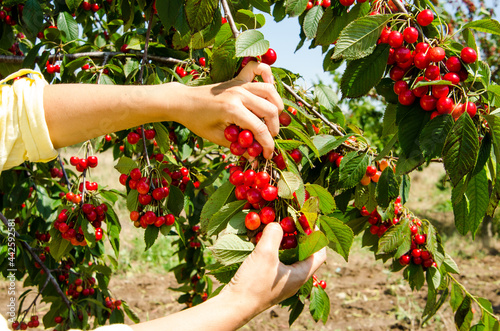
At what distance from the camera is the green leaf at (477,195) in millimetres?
1016

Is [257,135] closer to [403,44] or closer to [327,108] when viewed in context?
[403,44]

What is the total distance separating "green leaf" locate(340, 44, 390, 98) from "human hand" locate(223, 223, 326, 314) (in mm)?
460

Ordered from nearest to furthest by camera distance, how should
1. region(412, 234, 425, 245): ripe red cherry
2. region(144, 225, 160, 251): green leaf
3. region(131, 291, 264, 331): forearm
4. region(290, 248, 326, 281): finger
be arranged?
region(131, 291, 264, 331): forearm → region(290, 248, 326, 281): finger → region(144, 225, 160, 251): green leaf → region(412, 234, 425, 245): ripe red cherry

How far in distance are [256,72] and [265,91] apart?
86 mm

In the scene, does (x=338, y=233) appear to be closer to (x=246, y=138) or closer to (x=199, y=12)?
(x=246, y=138)

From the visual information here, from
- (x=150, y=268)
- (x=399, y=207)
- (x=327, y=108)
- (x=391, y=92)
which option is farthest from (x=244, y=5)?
(x=150, y=268)

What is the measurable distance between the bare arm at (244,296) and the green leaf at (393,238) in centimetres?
84

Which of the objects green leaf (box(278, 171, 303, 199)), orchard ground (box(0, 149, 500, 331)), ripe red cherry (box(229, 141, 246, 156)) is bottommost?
orchard ground (box(0, 149, 500, 331))

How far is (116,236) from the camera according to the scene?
1929 mm

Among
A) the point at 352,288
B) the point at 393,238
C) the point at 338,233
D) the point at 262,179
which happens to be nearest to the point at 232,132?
the point at 262,179

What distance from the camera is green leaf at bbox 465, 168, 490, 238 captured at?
102 cm

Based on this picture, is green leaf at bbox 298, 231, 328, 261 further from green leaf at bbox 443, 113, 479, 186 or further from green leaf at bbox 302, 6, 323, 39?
green leaf at bbox 302, 6, 323, 39

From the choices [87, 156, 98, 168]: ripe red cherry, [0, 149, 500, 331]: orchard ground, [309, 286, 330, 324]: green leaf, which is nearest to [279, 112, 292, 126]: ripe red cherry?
[309, 286, 330, 324]: green leaf

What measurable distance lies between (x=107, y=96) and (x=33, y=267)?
1848 millimetres
